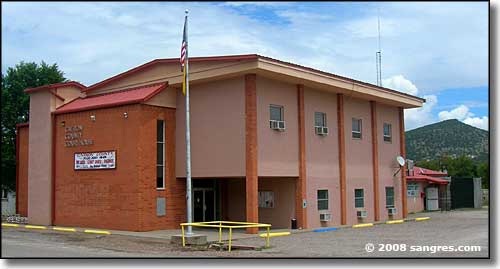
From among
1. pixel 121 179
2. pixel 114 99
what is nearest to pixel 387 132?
pixel 114 99

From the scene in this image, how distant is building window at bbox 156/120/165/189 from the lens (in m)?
26.0

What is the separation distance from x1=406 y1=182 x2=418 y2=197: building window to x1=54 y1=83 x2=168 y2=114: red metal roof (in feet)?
70.6

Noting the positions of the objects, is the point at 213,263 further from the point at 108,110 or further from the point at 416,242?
the point at 108,110

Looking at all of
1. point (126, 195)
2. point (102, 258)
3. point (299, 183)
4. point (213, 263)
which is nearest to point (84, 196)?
point (126, 195)

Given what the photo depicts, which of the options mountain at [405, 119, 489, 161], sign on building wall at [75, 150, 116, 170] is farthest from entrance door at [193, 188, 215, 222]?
mountain at [405, 119, 489, 161]

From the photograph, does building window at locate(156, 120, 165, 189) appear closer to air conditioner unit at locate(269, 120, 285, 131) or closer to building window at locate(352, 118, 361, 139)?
air conditioner unit at locate(269, 120, 285, 131)

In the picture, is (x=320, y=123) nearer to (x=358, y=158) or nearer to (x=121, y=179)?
(x=358, y=158)

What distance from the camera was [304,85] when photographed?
88.0 ft

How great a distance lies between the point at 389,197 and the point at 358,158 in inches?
152

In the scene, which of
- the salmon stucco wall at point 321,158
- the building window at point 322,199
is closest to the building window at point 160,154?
the salmon stucco wall at point 321,158

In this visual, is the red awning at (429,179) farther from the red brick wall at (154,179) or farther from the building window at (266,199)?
the red brick wall at (154,179)

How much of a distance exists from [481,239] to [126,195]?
44.5 ft

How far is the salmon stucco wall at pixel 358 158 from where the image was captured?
96.9ft

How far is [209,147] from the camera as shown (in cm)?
2550
